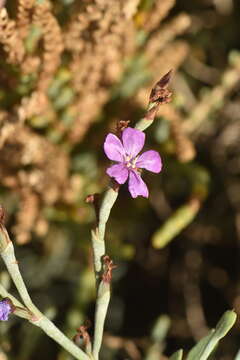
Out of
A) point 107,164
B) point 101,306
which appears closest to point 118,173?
point 101,306

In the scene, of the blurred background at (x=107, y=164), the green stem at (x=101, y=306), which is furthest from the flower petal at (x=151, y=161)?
the blurred background at (x=107, y=164)

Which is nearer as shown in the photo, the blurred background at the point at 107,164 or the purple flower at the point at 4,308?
the purple flower at the point at 4,308

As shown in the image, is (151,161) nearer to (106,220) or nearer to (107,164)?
(106,220)

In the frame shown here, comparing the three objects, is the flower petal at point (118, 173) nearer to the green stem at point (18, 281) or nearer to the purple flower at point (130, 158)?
the purple flower at point (130, 158)

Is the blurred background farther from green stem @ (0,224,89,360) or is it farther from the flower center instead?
the flower center

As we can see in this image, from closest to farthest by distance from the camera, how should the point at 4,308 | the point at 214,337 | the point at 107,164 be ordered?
the point at 4,308 → the point at 214,337 → the point at 107,164
